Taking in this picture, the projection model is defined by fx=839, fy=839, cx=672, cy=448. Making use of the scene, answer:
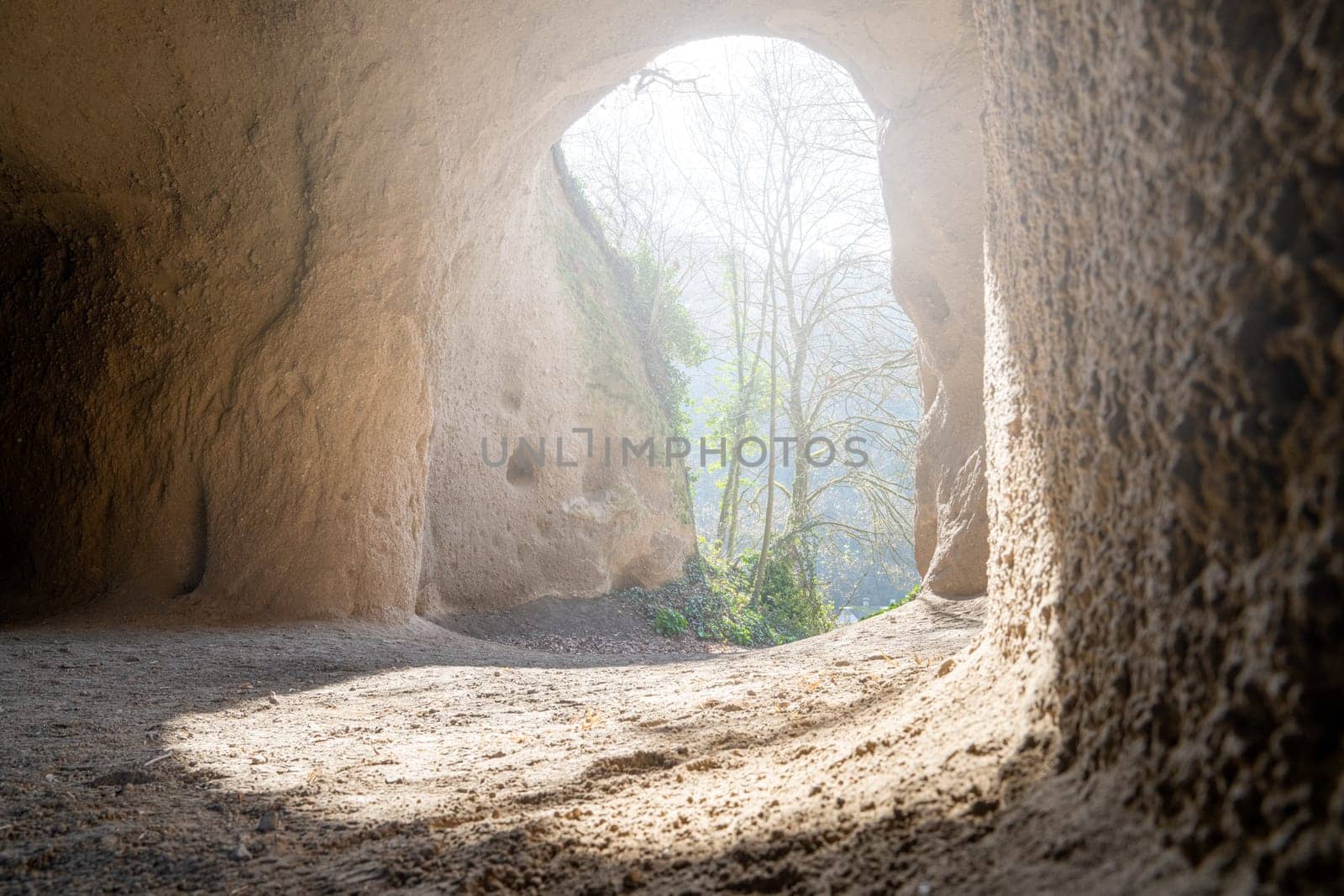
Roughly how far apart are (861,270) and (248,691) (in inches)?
489

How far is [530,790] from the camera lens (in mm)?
1969

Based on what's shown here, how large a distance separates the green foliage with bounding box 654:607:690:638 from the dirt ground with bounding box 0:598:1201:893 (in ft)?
20.1

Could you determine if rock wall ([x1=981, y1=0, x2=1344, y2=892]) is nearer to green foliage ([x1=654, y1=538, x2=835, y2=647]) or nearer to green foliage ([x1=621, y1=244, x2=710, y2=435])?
green foliage ([x1=654, y1=538, x2=835, y2=647])

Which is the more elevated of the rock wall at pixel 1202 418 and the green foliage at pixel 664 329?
the green foliage at pixel 664 329

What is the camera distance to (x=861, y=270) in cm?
1423

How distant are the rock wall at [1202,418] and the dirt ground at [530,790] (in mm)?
125

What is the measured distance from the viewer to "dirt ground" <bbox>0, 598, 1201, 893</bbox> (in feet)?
3.80

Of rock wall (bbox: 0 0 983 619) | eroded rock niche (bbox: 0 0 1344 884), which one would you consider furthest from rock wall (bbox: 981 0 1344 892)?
rock wall (bbox: 0 0 983 619)

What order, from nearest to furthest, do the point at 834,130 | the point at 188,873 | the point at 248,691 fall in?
the point at 188,873 < the point at 248,691 < the point at 834,130

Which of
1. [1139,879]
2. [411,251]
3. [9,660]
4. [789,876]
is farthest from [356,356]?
[1139,879]

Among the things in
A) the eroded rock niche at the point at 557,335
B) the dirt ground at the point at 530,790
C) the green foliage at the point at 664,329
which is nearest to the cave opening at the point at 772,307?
the green foliage at the point at 664,329

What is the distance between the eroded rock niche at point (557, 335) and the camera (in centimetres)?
85

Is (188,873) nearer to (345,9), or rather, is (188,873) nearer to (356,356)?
(356,356)

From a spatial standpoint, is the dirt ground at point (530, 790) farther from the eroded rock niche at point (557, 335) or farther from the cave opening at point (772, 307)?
the cave opening at point (772, 307)
